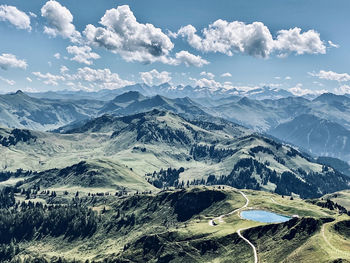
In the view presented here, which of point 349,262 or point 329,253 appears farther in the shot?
point 329,253

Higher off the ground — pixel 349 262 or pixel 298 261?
pixel 349 262

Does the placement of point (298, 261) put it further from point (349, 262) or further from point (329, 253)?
point (349, 262)

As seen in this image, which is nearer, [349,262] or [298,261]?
[349,262]

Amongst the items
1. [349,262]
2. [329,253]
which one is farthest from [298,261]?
[349,262]
